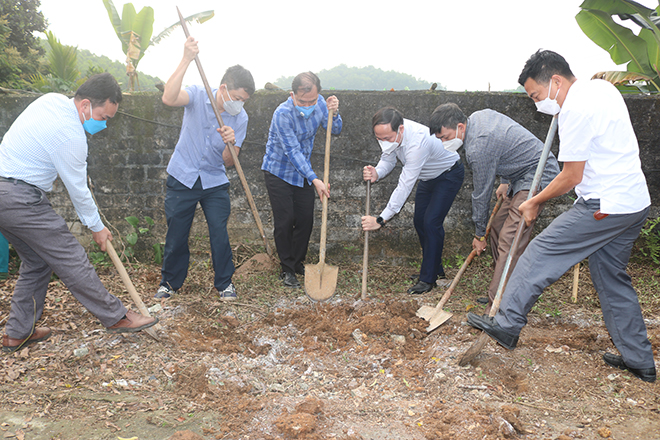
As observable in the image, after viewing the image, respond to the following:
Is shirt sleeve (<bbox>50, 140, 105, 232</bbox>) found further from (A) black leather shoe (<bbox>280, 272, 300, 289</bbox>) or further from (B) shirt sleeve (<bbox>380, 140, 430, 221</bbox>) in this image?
(B) shirt sleeve (<bbox>380, 140, 430, 221</bbox>)

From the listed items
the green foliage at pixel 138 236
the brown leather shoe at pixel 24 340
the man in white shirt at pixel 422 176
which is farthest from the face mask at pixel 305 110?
the brown leather shoe at pixel 24 340

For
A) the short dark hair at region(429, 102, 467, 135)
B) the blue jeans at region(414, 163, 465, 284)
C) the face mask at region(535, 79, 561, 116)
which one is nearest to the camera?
the face mask at region(535, 79, 561, 116)

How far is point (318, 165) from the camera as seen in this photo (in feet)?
15.6

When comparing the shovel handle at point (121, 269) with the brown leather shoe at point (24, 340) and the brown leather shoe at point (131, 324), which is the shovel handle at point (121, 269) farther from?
the brown leather shoe at point (24, 340)

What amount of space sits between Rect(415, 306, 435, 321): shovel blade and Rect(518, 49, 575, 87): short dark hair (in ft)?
6.13

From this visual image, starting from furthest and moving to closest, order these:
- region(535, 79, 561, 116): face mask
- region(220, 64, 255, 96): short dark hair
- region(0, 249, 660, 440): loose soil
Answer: region(220, 64, 255, 96): short dark hair < region(535, 79, 561, 116): face mask < region(0, 249, 660, 440): loose soil

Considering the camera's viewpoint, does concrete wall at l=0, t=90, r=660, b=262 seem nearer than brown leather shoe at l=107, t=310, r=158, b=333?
No

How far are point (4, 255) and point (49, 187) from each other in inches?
84.9

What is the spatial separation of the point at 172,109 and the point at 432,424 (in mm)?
4044

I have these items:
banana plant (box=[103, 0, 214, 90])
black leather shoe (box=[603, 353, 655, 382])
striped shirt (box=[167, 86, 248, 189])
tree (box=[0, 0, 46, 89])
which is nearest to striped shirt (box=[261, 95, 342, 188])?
striped shirt (box=[167, 86, 248, 189])

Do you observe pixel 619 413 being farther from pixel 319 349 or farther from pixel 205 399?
pixel 205 399

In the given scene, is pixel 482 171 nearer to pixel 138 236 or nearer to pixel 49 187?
pixel 49 187

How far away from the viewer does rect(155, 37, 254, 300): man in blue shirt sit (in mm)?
3562

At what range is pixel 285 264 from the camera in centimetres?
427
